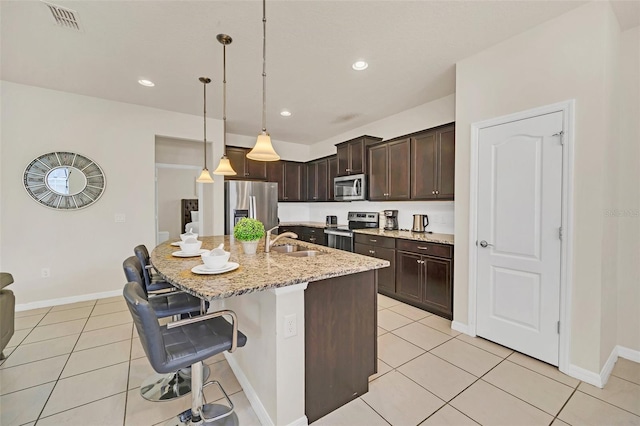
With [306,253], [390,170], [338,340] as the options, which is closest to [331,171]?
[390,170]

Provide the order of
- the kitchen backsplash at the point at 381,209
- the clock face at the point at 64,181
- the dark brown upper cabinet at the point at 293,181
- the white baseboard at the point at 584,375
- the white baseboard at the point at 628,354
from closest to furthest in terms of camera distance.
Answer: the white baseboard at the point at 584,375 < the white baseboard at the point at 628,354 < the clock face at the point at 64,181 < the kitchen backsplash at the point at 381,209 < the dark brown upper cabinet at the point at 293,181

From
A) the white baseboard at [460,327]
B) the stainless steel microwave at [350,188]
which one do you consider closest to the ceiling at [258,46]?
the stainless steel microwave at [350,188]

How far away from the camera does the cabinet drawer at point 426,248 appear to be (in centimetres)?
308

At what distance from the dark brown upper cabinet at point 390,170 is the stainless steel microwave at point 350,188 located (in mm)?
135

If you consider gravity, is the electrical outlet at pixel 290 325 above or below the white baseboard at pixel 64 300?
above

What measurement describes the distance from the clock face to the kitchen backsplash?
3439mm

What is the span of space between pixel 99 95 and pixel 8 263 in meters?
2.41

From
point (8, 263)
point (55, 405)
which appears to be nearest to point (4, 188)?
point (8, 263)

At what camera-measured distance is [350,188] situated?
4.86 meters


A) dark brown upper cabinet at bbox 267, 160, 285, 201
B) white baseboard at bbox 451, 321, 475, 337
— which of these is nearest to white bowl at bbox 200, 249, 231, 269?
white baseboard at bbox 451, 321, 475, 337

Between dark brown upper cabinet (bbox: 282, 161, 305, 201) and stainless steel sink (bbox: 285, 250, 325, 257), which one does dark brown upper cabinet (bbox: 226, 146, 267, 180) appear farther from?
stainless steel sink (bbox: 285, 250, 325, 257)

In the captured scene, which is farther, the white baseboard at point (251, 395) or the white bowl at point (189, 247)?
the white bowl at point (189, 247)

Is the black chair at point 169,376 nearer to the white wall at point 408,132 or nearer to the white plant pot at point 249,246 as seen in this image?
the white plant pot at point 249,246

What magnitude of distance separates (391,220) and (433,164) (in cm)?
122
